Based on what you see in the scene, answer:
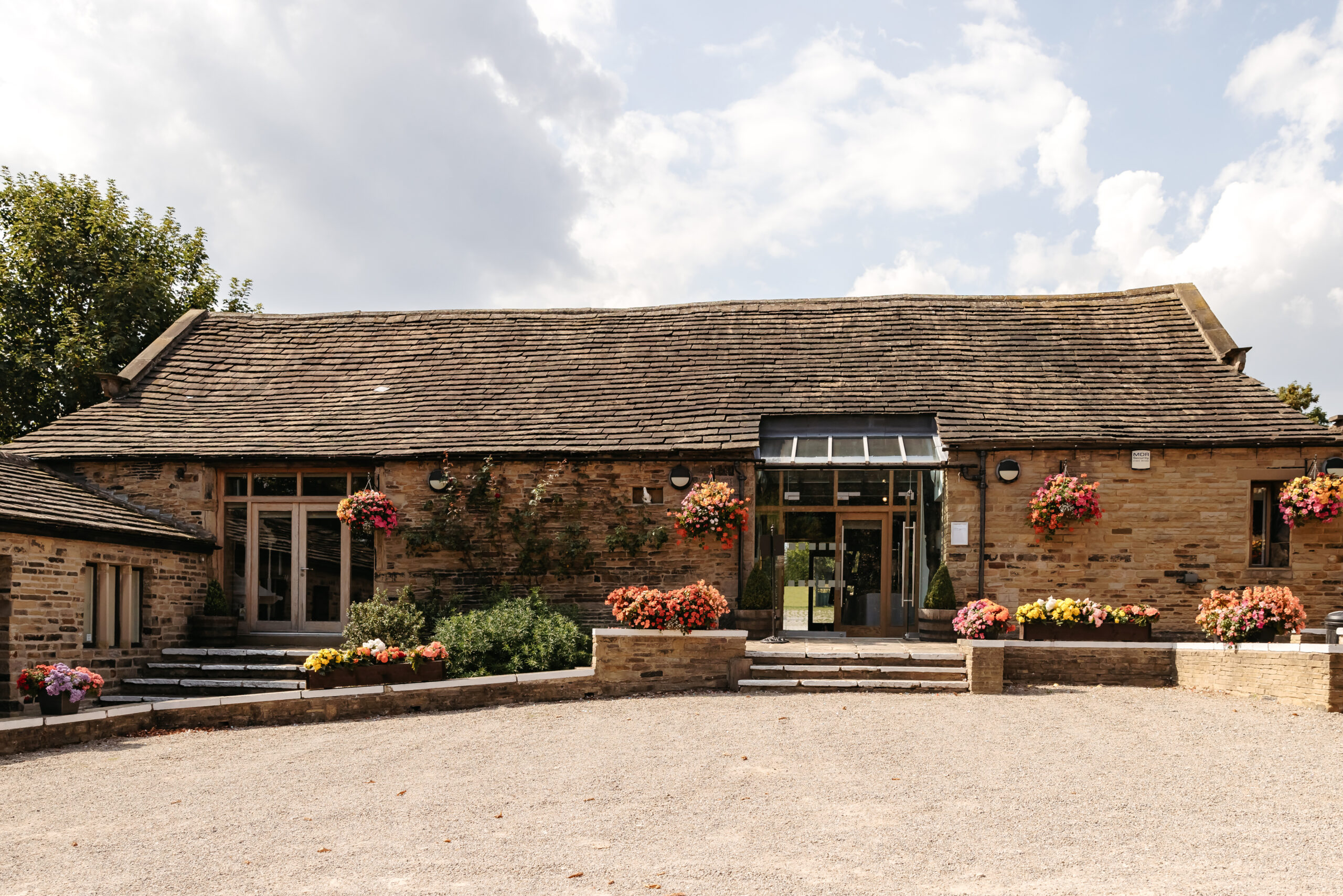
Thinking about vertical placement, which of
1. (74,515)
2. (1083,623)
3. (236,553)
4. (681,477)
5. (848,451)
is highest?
(848,451)

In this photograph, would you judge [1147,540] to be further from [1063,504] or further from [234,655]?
[234,655]

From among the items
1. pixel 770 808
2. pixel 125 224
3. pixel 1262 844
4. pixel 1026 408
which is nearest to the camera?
pixel 1262 844

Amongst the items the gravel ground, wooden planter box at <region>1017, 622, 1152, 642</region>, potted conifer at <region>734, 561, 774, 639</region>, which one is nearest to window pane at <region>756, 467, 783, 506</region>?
potted conifer at <region>734, 561, 774, 639</region>

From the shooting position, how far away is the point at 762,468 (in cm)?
1389

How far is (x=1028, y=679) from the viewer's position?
446 inches

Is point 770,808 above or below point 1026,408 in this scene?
below

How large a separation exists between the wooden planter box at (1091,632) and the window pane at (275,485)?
10.9 m

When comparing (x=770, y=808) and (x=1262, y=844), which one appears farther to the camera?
(x=770, y=808)

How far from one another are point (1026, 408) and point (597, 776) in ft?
32.4

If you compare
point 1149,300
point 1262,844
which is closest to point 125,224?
point 1149,300

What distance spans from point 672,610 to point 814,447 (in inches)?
166

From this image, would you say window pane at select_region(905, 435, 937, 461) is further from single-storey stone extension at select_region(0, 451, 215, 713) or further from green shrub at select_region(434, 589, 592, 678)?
single-storey stone extension at select_region(0, 451, 215, 713)

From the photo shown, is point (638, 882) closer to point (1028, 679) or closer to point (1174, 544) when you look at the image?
point (1028, 679)

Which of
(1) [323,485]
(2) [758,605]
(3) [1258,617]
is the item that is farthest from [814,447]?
(1) [323,485]
